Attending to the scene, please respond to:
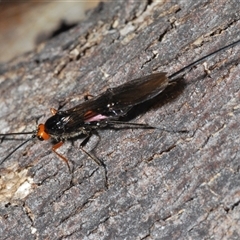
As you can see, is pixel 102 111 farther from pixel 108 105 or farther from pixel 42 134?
pixel 42 134

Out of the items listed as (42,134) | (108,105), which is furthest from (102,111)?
(42,134)

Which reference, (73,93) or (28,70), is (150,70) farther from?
(28,70)

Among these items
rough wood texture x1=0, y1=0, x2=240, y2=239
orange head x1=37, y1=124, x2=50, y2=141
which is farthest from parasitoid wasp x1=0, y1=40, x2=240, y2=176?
rough wood texture x1=0, y1=0, x2=240, y2=239

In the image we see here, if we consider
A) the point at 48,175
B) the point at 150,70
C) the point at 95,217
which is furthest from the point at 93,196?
the point at 150,70

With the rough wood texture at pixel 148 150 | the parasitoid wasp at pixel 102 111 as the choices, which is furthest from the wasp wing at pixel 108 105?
the rough wood texture at pixel 148 150

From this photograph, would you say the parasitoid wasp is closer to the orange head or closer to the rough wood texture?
the orange head

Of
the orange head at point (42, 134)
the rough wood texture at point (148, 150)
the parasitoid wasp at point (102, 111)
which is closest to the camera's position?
the rough wood texture at point (148, 150)

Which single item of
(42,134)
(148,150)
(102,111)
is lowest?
(148,150)

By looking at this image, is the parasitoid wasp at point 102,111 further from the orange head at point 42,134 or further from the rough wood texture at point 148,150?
the rough wood texture at point 148,150
